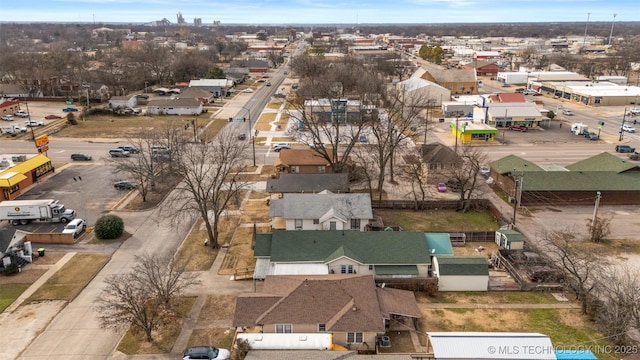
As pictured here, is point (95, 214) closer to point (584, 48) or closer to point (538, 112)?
point (538, 112)

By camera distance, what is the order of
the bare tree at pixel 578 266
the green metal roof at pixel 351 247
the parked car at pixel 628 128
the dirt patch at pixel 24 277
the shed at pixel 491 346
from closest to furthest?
the shed at pixel 491 346, the bare tree at pixel 578 266, the dirt patch at pixel 24 277, the green metal roof at pixel 351 247, the parked car at pixel 628 128

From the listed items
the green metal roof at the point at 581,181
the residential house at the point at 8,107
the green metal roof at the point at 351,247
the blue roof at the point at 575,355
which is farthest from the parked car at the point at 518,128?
the residential house at the point at 8,107

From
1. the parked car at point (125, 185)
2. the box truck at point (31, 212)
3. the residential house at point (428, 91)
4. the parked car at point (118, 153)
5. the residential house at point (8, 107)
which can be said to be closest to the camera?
the box truck at point (31, 212)

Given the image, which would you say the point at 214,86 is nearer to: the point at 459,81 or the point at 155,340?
the point at 459,81

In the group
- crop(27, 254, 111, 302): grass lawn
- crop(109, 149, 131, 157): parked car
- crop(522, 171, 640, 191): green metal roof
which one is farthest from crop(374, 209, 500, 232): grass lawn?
crop(109, 149, 131, 157): parked car

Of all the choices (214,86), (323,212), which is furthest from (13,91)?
(323,212)

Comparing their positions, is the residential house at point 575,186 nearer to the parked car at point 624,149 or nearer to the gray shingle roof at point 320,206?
the gray shingle roof at point 320,206

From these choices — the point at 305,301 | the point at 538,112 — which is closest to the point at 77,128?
the point at 305,301
